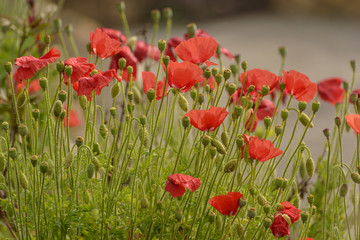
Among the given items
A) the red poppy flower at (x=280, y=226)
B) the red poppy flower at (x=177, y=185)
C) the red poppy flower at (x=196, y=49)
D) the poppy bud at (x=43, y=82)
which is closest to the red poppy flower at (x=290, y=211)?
the red poppy flower at (x=280, y=226)

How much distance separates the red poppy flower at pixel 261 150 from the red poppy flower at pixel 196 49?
171mm

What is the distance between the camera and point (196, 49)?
867 mm

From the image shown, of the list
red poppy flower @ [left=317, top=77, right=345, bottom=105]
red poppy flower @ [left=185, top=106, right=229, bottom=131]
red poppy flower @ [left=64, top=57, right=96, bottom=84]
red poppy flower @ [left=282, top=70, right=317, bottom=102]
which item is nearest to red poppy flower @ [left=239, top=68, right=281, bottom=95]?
red poppy flower @ [left=282, top=70, right=317, bottom=102]

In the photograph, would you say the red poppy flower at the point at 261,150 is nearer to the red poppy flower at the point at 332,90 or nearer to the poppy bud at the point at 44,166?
the poppy bud at the point at 44,166

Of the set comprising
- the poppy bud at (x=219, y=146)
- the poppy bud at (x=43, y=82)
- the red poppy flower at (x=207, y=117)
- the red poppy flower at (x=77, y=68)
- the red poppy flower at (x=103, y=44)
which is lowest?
the poppy bud at (x=219, y=146)

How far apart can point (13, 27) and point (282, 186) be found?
90 cm

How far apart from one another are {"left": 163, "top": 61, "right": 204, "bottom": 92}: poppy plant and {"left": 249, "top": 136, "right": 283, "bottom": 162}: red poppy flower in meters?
0.12

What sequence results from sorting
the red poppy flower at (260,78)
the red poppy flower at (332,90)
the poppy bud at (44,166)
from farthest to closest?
the red poppy flower at (332,90) < the red poppy flower at (260,78) < the poppy bud at (44,166)

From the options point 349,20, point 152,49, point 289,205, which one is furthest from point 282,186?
point 349,20

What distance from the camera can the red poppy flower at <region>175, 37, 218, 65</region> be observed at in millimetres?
861

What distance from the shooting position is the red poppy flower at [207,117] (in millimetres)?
749

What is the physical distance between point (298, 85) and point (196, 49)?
16 cm

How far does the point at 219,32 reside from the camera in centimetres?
545

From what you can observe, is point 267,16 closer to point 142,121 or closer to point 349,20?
point 349,20
